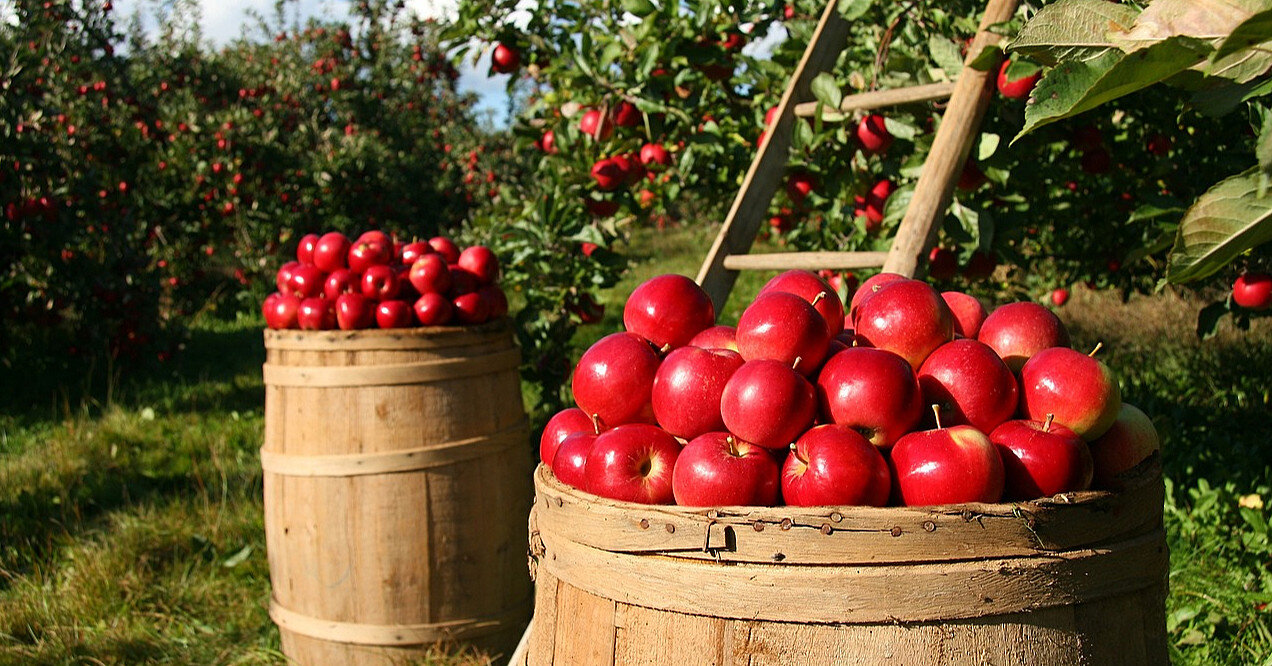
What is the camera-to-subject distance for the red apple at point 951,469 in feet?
3.59

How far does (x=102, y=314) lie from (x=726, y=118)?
4523 mm

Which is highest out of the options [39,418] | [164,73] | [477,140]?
[164,73]

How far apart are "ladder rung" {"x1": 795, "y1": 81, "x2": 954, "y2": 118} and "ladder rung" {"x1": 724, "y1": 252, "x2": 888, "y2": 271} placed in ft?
1.39

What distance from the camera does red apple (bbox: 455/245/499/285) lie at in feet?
9.67

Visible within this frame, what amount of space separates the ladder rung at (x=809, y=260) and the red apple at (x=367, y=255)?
3.40ft

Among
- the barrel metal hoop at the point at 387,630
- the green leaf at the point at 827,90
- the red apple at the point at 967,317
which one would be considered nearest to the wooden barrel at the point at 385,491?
the barrel metal hoop at the point at 387,630

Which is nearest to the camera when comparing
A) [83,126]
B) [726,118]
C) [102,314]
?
[726,118]

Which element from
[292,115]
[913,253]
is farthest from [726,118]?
[292,115]

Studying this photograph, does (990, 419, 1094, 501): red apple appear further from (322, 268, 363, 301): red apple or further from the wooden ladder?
(322, 268, 363, 301): red apple

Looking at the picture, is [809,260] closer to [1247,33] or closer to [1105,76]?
[1105,76]

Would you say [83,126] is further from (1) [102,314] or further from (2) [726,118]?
(2) [726,118]

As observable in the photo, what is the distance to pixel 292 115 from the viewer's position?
9.67 m

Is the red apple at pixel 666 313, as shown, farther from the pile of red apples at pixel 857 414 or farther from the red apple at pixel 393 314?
the red apple at pixel 393 314

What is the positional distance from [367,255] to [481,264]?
1.10 ft
